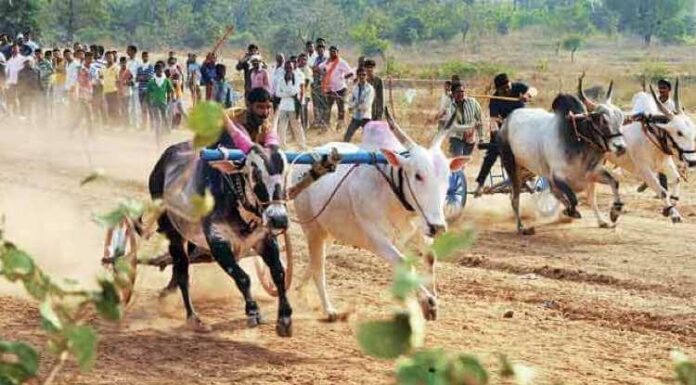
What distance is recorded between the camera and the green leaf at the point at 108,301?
214 cm

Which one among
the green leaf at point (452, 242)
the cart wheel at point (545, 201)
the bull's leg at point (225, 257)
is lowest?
the cart wheel at point (545, 201)

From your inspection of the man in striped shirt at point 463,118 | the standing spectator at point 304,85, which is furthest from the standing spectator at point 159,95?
the man in striped shirt at point 463,118

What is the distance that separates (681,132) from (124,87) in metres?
12.4

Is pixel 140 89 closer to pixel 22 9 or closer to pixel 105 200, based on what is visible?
pixel 105 200

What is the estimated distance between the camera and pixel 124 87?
2306 cm

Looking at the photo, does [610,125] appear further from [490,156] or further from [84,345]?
[84,345]

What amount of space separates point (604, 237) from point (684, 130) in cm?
164

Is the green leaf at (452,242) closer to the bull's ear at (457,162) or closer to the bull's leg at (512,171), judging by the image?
the bull's ear at (457,162)

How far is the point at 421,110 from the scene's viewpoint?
89.1 feet

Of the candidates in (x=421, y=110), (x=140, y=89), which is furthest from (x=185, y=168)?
(x=421, y=110)

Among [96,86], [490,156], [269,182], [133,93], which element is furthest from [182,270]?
[133,93]

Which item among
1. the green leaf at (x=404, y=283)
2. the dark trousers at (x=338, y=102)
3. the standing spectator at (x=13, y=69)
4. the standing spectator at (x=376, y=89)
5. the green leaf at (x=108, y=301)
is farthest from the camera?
the standing spectator at (x=13, y=69)

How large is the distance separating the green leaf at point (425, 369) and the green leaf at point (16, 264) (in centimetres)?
73

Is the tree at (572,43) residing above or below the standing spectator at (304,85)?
below
